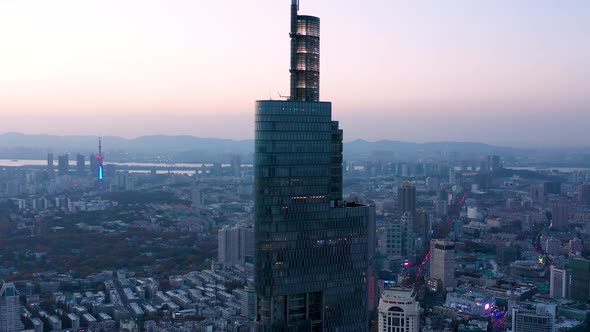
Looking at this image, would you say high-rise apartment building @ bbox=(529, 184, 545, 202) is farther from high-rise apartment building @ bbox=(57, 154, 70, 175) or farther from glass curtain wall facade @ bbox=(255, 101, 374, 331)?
high-rise apartment building @ bbox=(57, 154, 70, 175)

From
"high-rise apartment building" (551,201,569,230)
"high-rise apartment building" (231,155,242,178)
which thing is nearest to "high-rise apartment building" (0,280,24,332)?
"high-rise apartment building" (551,201,569,230)

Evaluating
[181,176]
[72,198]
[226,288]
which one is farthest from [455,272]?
[181,176]

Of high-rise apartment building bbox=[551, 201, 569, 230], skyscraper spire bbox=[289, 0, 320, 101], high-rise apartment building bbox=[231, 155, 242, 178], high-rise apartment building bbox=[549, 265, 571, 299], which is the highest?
skyscraper spire bbox=[289, 0, 320, 101]

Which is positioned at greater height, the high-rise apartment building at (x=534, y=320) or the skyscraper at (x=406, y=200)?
the skyscraper at (x=406, y=200)

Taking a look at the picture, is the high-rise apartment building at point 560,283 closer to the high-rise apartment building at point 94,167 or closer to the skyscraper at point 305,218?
the skyscraper at point 305,218

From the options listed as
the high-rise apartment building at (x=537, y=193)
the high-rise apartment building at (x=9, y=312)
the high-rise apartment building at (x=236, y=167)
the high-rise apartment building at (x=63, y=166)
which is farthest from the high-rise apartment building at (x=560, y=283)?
the high-rise apartment building at (x=63, y=166)
